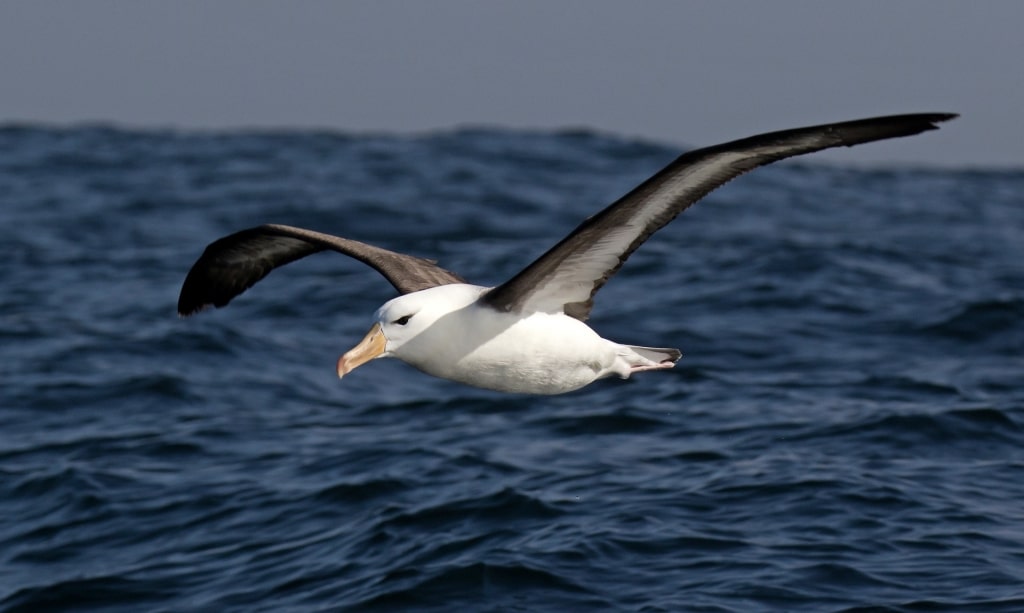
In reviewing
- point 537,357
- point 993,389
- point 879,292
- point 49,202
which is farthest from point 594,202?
point 537,357

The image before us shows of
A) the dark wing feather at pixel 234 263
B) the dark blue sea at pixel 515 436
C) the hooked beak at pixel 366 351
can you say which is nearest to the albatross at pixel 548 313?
the hooked beak at pixel 366 351

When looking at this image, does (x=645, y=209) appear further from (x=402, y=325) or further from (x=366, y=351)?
(x=366, y=351)

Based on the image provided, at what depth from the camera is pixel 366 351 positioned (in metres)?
7.14

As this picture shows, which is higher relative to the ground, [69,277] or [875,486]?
[69,277]

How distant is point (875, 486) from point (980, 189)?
17.2 metres

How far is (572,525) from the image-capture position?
8.64 m

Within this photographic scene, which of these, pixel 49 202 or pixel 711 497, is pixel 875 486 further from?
pixel 49 202

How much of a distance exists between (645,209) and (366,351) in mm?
1566

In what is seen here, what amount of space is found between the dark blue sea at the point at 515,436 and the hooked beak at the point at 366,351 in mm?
1528

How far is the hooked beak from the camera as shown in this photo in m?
7.03

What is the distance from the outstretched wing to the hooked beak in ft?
1.91

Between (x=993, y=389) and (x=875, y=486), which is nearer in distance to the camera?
(x=875, y=486)

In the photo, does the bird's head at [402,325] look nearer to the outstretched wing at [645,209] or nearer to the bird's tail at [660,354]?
the outstretched wing at [645,209]

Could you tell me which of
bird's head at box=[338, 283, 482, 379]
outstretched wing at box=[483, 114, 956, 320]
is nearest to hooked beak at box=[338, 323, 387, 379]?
bird's head at box=[338, 283, 482, 379]
